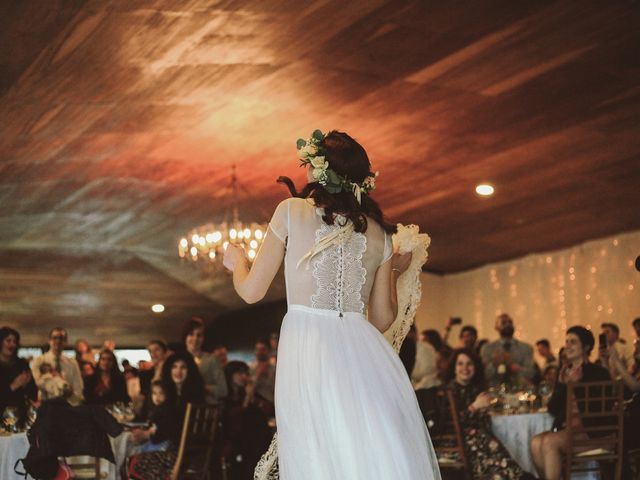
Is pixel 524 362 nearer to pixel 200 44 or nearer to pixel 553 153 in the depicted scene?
pixel 553 153

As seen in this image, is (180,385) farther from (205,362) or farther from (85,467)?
(205,362)

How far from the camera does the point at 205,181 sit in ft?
35.3

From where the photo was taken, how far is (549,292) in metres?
13.4

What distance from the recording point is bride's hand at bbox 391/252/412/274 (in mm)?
3779

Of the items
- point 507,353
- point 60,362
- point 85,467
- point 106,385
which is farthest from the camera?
point 507,353

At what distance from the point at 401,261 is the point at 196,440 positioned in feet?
12.7

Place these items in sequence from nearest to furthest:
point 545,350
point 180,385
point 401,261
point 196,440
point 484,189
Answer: point 401,261 < point 196,440 < point 180,385 < point 484,189 < point 545,350

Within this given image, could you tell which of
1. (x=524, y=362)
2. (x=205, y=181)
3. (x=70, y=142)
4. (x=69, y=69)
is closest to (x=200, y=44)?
(x=69, y=69)

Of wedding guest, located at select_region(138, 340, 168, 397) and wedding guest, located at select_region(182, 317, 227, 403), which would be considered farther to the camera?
wedding guest, located at select_region(182, 317, 227, 403)

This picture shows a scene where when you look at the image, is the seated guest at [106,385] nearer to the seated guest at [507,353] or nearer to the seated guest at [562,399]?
the seated guest at [507,353]

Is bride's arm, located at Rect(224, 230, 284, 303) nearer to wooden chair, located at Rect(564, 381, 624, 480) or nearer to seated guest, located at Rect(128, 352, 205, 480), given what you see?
wooden chair, located at Rect(564, 381, 624, 480)

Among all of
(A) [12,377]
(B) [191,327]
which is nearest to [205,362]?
(B) [191,327]

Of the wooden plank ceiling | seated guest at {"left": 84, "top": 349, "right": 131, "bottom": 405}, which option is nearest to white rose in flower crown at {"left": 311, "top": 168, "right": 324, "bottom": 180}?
the wooden plank ceiling

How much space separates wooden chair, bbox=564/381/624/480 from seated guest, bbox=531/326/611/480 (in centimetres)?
7
